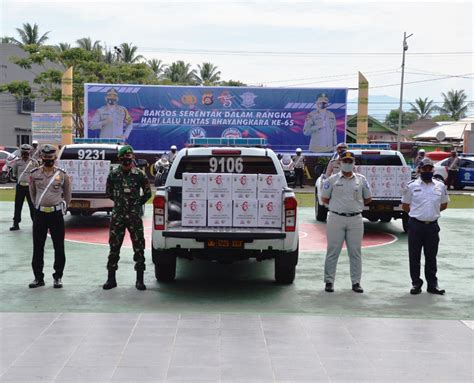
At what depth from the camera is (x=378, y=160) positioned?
15344mm

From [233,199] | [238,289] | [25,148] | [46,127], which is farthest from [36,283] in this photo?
[46,127]

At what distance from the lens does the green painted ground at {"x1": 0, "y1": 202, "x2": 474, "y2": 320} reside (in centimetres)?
802

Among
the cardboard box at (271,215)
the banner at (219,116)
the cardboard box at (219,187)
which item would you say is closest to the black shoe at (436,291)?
the cardboard box at (271,215)

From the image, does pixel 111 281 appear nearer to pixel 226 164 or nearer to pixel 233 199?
pixel 233 199

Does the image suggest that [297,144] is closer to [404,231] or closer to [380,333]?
[404,231]

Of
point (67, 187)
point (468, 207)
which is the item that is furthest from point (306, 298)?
point (468, 207)

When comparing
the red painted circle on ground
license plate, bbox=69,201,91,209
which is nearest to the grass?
the red painted circle on ground

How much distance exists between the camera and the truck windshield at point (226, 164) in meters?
9.65

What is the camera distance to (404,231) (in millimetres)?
15570

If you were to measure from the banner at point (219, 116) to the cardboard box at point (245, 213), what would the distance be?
85.9ft

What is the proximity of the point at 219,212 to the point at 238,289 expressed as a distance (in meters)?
1.08

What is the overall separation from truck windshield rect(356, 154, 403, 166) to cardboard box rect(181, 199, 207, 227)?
23.5 ft

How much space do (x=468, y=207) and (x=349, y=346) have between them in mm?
17265

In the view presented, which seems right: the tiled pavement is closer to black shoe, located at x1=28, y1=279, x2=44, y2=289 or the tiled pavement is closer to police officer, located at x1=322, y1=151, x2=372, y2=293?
black shoe, located at x1=28, y1=279, x2=44, y2=289
